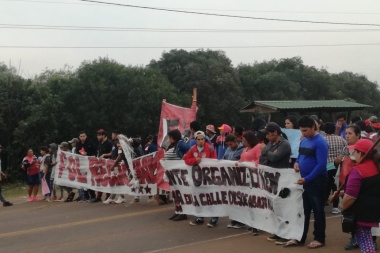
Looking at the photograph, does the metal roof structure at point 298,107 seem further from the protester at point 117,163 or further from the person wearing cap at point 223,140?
the protester at point 117,163

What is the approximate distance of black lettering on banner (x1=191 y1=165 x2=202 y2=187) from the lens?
32.6ft

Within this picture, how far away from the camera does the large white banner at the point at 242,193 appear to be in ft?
26.0

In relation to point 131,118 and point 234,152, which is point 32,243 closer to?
point 234,152

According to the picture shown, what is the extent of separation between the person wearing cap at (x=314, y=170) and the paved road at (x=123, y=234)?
36 centimetres

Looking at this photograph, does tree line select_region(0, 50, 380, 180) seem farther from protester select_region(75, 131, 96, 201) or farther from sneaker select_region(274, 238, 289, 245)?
sneaker select_region(274, 238, 289, 245)

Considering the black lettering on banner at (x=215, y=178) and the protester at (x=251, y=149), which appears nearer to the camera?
the protester at (x=251, y=149)

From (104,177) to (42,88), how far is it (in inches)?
949

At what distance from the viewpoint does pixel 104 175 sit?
572 inches

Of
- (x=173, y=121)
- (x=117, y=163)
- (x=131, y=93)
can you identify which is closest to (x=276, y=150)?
(x=173, y=121)

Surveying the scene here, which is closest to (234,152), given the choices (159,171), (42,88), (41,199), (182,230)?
(182,230)

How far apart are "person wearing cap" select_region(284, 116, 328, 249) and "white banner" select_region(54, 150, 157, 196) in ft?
19.0

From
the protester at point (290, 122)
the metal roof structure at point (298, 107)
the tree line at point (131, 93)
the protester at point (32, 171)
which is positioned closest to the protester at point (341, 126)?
the protester at point (290, 122)

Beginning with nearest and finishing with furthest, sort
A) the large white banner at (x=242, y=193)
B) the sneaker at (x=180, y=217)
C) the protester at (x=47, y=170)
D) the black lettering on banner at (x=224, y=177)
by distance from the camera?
the large white banner at (x=242, y=193) → the black lettering on banner at (x=224, y=177) → the sneaker at (x=180, y=217) → the protester at (x=47, y=170)

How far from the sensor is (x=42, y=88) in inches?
1452
